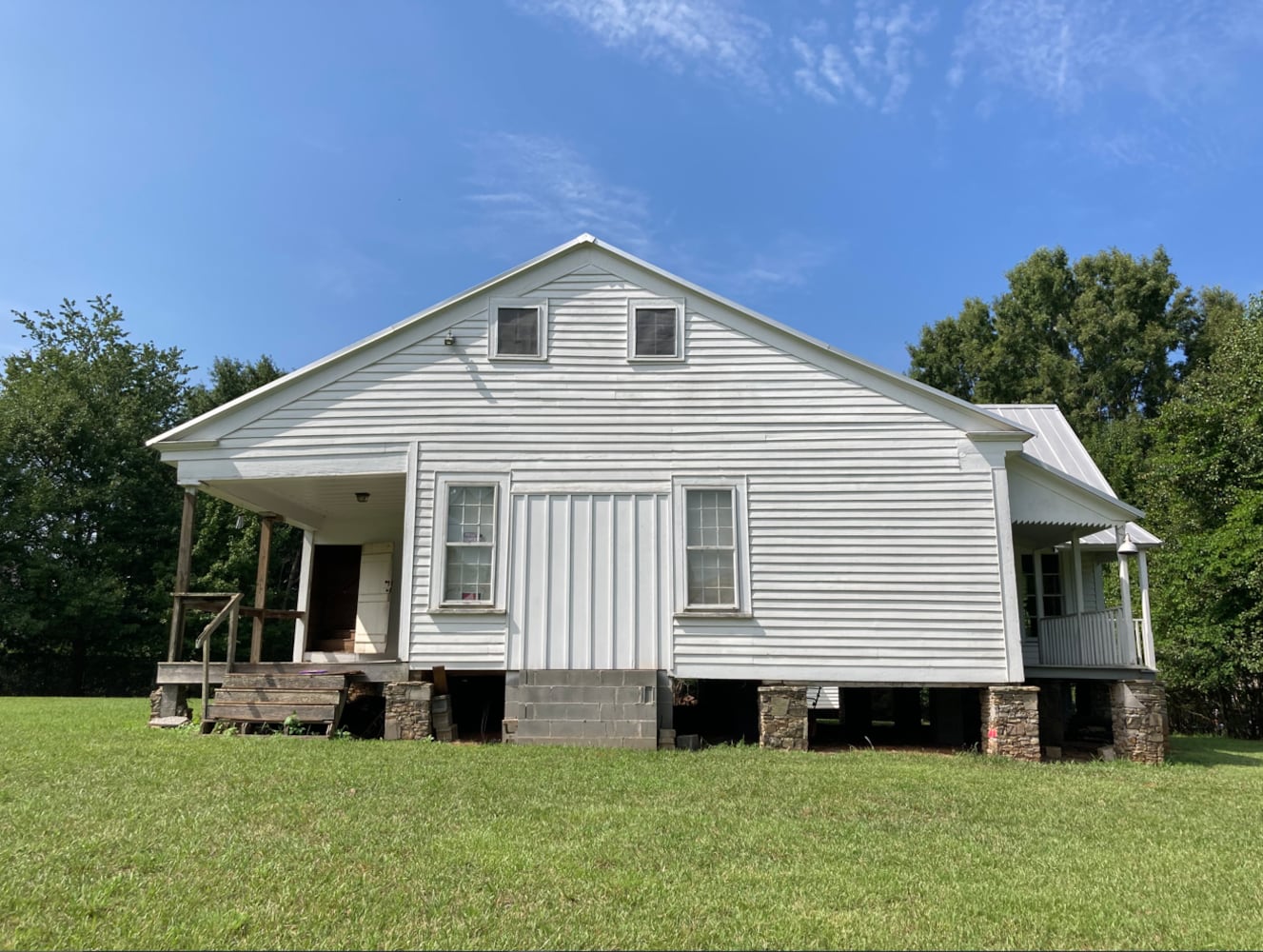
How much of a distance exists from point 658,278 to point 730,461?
2.84 metres

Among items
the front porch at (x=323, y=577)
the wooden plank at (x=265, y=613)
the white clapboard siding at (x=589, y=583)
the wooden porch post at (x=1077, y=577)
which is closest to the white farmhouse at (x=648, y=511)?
the white clapboard siding at (x=589, y=583)


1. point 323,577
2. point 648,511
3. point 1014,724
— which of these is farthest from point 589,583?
point 323,577

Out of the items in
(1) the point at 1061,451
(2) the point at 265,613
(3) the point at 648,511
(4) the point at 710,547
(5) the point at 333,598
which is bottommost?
(2) the point at 265,613

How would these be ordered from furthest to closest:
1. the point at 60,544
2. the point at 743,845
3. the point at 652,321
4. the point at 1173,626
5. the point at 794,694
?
the point at 60,544 → the point at 1173,626 → the point at 652,321 → the point at 794,694 → the point at 743,845

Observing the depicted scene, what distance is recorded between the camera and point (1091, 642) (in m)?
13.1

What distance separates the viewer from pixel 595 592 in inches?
453

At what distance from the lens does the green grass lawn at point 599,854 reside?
4.28 meters

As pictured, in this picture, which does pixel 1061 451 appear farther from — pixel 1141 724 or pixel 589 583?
pixel 589 583

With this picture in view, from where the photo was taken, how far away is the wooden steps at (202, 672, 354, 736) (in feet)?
36.0

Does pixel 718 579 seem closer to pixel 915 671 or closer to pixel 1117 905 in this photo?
pixel 915 671

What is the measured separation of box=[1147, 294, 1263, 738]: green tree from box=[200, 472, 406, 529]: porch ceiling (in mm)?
17431

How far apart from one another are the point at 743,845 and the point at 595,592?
19.3 feet

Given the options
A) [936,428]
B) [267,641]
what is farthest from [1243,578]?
[267,641]

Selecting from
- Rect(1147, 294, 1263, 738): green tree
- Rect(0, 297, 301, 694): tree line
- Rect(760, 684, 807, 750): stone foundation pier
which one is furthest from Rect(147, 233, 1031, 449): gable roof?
Rect(0, 297, 301, 694): tree line
